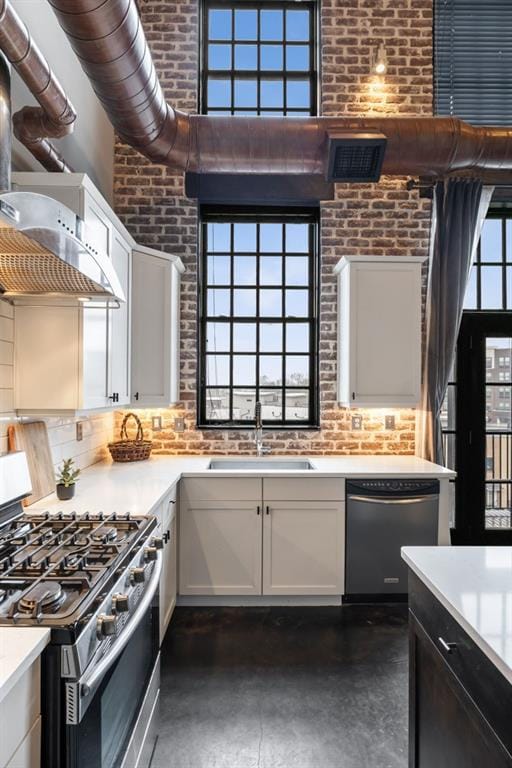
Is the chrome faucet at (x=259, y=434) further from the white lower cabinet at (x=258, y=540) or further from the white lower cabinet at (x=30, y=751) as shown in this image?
the white lower cabinet at (x=30, y=751)

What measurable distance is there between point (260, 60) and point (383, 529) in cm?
388

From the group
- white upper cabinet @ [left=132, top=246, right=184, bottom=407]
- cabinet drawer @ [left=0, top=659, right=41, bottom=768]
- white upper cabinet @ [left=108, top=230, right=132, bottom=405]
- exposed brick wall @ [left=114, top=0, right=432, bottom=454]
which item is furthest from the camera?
exposed brick wall @ [left=114, top=0, right=432, bottom=454]

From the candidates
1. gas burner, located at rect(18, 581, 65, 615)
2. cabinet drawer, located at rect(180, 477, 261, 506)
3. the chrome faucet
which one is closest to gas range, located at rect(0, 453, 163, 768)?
gas burner, located at rect(18, 581, 65, 615)

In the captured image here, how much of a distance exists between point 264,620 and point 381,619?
2.43ft

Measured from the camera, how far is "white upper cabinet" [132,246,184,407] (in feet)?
10.7

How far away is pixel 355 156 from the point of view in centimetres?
301

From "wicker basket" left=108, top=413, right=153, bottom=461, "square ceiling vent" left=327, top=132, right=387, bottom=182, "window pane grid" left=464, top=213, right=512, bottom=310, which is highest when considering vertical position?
"square ceiling vent" left=327, top=132, right=387, bottom=182

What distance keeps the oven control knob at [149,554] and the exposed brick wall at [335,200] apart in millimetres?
2005

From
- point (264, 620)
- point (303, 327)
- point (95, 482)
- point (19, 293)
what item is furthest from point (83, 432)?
point (303, 327)

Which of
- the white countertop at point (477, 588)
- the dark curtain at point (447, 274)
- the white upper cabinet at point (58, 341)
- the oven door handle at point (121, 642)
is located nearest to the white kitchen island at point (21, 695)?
the oven door handle at point (121, 642)

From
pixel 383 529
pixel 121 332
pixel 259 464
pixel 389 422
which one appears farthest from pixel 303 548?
pixel 121 332

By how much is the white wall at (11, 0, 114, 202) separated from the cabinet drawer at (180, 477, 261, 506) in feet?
6.55

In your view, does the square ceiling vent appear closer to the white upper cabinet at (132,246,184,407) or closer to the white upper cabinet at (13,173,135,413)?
the white upper cabinet at (132,246,184,407)

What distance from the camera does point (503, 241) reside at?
3.92 metres
